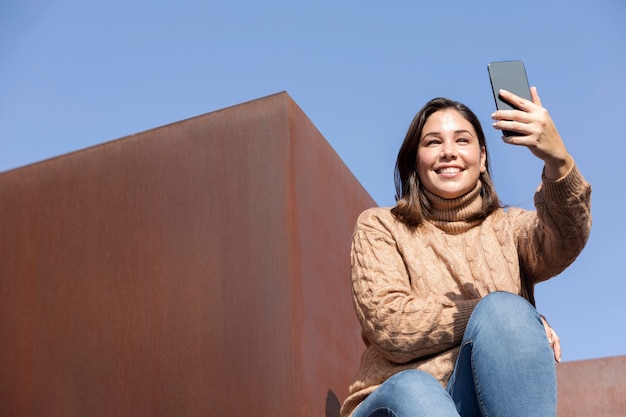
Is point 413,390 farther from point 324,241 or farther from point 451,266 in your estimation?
point 324,241

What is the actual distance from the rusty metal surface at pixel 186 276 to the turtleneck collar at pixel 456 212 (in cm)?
43

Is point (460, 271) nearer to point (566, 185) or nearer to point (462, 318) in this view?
point (462, 318)

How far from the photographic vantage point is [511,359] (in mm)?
1976

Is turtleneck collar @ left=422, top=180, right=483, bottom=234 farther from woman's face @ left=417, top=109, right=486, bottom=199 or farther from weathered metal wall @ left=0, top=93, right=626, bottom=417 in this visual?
weathered metal wall @ left=0, top=93, right=626, bottom=417

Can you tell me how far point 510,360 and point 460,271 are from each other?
1.66 ft

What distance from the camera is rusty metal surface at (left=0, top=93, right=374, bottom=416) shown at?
2.69m

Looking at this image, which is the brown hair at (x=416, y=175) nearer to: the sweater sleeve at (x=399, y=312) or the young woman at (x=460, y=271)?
the young woman at (x=460, y=271)

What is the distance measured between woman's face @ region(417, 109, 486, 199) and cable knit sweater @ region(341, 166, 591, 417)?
0.05 meters

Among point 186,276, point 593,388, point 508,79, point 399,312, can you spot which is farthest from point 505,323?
point 593,388

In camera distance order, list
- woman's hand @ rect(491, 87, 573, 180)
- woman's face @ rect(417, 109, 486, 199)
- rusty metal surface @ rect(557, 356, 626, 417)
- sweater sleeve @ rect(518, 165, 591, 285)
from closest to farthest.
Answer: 1. woman's hand @ rect(491, 87, 573, 180)
2. sweater sleeve @ rect(518, 165, 591, 285)
3. woman's face @ rect(417, 109, 486, 199)
4. rusty metal surface @ rect(557, 356, 626, 417)

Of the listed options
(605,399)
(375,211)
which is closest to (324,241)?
(375,211)

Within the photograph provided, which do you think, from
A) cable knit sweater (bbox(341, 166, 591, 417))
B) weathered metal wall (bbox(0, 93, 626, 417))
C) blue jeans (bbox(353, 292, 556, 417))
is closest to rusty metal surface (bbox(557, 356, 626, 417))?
weathered metal wall (bbox(0, 93, 626, 417))

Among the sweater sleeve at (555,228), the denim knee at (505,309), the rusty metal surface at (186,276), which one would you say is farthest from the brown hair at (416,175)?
the denim knee at (505,309)

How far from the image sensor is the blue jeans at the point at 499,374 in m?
1.96
